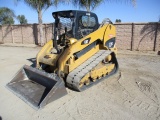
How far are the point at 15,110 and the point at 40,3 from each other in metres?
12.1

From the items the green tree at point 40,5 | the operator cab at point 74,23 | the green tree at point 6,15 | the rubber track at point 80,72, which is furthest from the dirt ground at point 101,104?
the green tree at point 6,15

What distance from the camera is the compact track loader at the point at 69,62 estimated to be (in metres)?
4.42

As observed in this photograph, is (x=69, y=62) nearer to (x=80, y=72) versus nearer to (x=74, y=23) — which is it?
(x=80, y=72)

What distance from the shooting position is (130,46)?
11.9 m

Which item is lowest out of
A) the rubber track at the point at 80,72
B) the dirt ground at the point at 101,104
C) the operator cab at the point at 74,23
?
the dirt ground at the point at 101,104

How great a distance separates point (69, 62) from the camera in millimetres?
4742

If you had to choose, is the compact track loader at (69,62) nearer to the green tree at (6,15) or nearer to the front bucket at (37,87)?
the front bucket at (37,87)

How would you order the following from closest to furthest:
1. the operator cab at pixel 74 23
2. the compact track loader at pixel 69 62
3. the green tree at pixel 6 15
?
the compact track loader at pixel 69 62
the operator cab at pixel 74 23
the green tree at pixel 6 15

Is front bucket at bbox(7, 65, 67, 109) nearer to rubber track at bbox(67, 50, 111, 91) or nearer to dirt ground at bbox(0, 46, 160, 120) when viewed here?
dirt ground at bbox(0, 46, 160, 120)

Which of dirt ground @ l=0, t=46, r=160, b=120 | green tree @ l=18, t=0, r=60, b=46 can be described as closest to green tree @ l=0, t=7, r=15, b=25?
green tree @ l=18, t=0, r=60, b=46

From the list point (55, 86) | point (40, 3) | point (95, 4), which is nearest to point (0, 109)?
point (55, 86)

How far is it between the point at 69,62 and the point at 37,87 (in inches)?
44.7

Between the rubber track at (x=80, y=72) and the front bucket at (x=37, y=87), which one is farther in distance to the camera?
the rubber track at (x=80, y=72)

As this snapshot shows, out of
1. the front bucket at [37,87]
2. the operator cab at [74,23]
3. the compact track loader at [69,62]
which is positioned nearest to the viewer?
the front bucket at [37,87]
